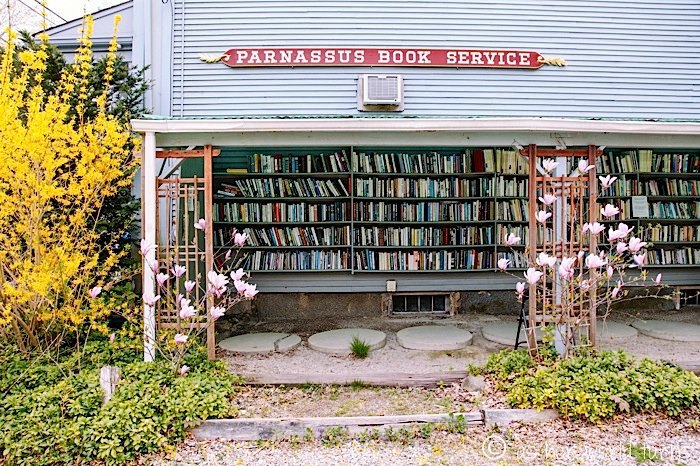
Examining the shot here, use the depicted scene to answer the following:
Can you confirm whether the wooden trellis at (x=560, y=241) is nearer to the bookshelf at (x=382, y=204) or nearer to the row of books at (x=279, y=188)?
the bookshelf at (x=382, y=204)

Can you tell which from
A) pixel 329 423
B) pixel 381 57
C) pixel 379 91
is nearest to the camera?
pixel 329 423

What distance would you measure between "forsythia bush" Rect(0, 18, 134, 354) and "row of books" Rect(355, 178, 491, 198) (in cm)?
289

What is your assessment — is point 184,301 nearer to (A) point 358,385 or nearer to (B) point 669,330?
(A) point 358,385

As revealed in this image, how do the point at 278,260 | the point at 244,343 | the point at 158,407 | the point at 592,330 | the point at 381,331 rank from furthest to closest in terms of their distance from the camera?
the point at 278,260
the point at 381,331
the point at 244,343
the point at 592,330
the point at 158,407

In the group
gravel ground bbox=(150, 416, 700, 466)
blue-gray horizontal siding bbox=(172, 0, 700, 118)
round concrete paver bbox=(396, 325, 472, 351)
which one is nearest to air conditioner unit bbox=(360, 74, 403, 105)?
blue-gray horizontal siding bbox=(172, 0, 700, 118)

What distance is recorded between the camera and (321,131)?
428 cm

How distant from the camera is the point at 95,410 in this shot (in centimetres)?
334

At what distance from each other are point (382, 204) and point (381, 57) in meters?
1.84

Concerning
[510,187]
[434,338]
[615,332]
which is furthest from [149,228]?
[615,332]

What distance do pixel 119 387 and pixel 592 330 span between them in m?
3.78

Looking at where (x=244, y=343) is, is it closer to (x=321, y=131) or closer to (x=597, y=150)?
(x=321, y=131)

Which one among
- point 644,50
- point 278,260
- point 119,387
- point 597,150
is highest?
point 644,50

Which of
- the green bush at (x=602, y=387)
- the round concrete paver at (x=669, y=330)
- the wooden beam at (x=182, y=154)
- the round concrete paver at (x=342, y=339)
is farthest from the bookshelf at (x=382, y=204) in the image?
the green bush at (x=602, y=387)

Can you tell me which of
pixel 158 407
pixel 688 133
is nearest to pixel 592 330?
pixel 688 133
